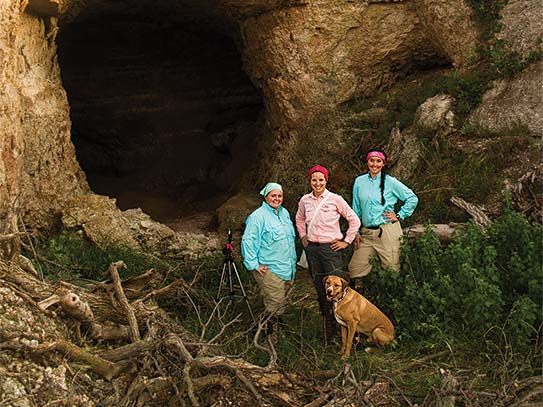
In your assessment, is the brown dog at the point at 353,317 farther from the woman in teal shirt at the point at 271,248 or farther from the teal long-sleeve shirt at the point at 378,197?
the teal long-sleeve shirt at the point at 378,197

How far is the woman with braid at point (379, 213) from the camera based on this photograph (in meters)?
5.45

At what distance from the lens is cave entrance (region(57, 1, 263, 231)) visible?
11281mm

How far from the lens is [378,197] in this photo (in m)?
5.44

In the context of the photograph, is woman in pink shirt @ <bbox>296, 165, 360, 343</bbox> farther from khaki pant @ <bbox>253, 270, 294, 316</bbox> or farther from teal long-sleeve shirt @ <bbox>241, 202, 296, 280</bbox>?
khaki pant @ <bbox>253, 270, 294, 316</bbox>

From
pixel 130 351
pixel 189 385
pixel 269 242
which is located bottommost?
pixel 189 385

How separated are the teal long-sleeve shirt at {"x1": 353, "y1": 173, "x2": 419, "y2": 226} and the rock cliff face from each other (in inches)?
100

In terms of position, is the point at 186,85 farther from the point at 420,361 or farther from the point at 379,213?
the point at 420,361

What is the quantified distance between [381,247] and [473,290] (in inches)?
33.5

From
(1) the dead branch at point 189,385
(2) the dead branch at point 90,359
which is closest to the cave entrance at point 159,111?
(2) the dead branch at point 90,359

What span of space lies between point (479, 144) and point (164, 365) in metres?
4.07

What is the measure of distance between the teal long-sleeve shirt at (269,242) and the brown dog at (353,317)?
36 centimetres

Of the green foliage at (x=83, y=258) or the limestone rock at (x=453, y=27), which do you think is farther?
the limestone rock at (x=453, y=27)

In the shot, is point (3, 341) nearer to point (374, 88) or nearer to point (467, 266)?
point (467, 266)

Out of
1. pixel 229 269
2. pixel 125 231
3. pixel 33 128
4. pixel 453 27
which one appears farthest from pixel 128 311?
pixel 453 27
